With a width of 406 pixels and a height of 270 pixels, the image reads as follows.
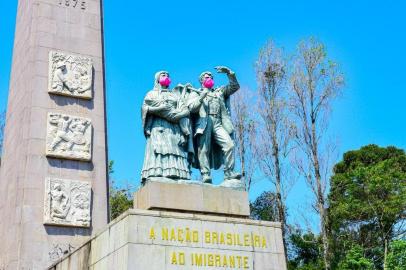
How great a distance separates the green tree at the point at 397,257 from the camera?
18989mm

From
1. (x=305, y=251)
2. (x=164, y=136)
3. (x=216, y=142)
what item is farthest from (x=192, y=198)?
(x=305, y=251)

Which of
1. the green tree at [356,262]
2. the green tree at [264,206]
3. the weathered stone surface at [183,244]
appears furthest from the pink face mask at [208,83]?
the green tree at [264,206]

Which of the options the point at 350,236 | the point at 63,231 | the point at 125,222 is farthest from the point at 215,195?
the point at 350,236

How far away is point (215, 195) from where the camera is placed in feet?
31.4

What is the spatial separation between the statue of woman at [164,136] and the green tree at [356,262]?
11.5 metres

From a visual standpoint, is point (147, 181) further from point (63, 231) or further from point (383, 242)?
point (383, 242)

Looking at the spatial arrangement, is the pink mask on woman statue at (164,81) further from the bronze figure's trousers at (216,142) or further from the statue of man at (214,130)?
the bronze figure's trousers at (216,142)

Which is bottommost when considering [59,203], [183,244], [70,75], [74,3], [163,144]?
[183,244]

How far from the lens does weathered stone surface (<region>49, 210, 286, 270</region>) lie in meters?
8.35

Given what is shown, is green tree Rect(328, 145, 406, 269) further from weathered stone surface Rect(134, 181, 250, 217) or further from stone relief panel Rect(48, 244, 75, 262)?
weathered stone surface Rect(134, 181, 250, 217)

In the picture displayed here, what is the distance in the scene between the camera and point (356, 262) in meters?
19.6

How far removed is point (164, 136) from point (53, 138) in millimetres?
5426

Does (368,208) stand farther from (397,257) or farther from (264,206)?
(264,206)

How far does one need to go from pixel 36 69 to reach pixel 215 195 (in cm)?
735
